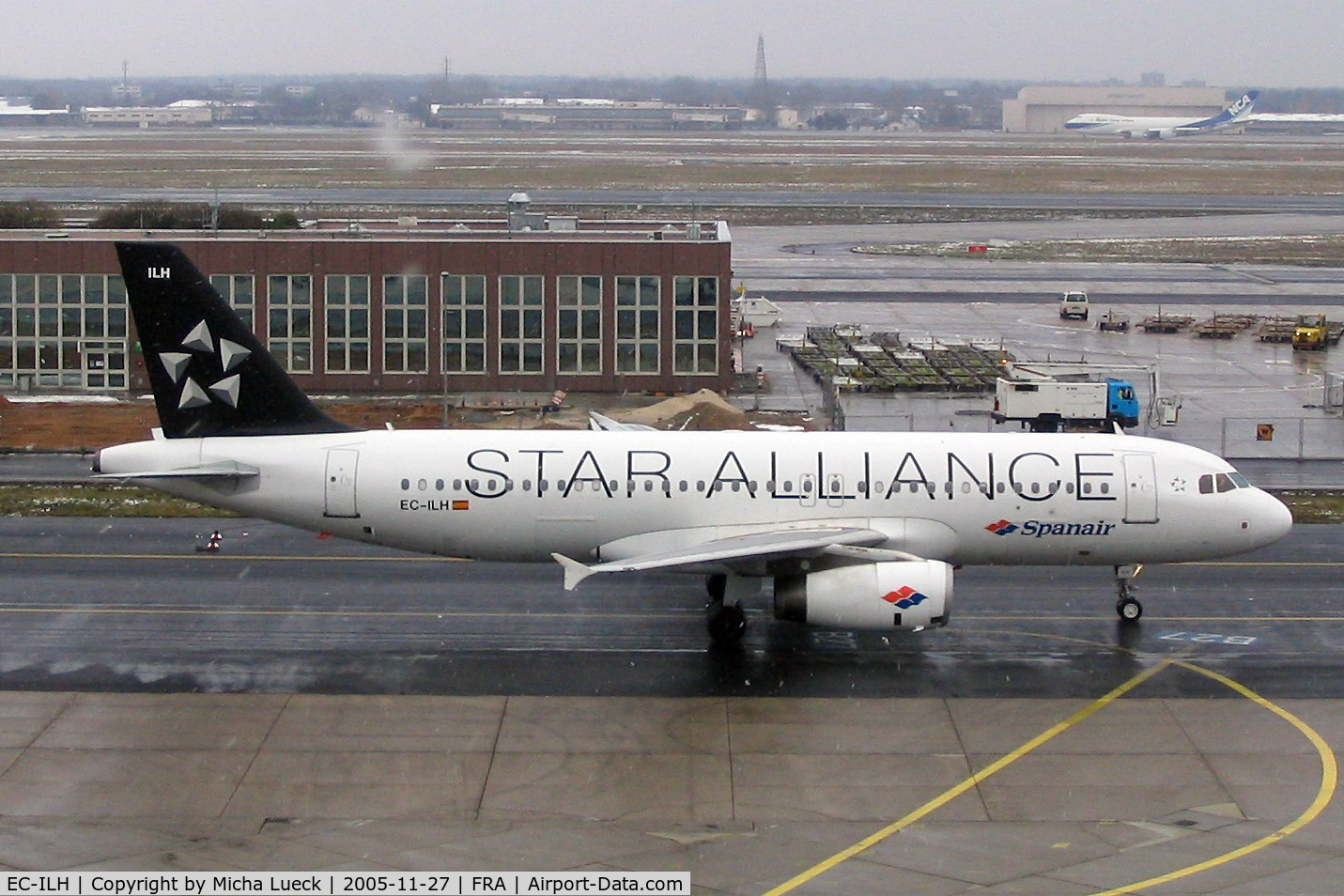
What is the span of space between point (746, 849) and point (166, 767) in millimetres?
9761

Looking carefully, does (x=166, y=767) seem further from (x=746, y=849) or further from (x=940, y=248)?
(x=940, y=248)

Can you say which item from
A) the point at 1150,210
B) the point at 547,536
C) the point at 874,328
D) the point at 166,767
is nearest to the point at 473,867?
the point at 166,767

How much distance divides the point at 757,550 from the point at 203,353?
12098 mm

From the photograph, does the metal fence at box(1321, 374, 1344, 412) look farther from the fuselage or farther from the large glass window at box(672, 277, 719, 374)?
the fuselage

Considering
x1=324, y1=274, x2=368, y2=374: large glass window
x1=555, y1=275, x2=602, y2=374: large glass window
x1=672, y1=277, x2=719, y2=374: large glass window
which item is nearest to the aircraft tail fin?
x1=324, y1=274, x2=368, y2=374: large glass window

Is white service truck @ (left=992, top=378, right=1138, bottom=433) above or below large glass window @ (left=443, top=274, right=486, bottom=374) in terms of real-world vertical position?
below

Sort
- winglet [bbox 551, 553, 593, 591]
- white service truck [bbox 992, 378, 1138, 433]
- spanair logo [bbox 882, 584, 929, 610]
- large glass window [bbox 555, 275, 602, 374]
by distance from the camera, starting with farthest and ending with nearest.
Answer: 1. large glass window [bbox 555, 275, 602, 374]
2. white service truck [bbox 992, 378, 1138, 433]
3. spanair logo [bbox 882, 584, 929, 610]
4. winglet [bbox 551, 553, 593, 591]

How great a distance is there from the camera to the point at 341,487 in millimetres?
31891

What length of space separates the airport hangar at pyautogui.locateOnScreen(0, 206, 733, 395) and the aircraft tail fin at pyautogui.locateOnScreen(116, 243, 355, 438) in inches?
1179

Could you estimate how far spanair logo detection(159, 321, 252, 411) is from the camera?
3169 cm

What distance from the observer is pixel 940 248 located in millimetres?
Result: 118375

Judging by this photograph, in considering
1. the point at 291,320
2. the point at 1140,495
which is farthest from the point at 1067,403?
the point at 291,320

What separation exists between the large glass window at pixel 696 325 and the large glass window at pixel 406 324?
33.3 feet

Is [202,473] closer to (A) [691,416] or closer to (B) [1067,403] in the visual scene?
(A) [691,416]
